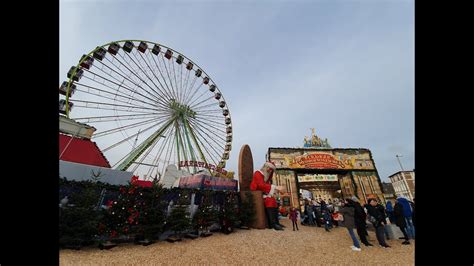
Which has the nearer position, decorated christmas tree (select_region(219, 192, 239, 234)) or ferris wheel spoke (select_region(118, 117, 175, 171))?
decorated christmas tree (select_region(219, 192, 239, 234))

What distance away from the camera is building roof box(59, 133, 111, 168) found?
9.68m

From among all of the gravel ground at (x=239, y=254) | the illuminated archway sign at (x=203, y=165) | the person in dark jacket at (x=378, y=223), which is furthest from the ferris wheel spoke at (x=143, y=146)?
the person in dark jacket at (x=378, y=223)

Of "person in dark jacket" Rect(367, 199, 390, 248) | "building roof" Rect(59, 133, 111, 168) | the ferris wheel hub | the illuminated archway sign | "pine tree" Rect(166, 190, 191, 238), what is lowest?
"person in dark jacket" Rect(367, 199, 390, 248)

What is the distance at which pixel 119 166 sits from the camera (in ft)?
48.2

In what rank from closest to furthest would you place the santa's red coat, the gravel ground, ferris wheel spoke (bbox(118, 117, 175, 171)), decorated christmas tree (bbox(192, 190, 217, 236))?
the gravel ground < decorated christmas tree (bbox(192, 190, 217, 236)) < the santa's red coat < ferris wheel spoke (bbox(118, 117, 175, 171))

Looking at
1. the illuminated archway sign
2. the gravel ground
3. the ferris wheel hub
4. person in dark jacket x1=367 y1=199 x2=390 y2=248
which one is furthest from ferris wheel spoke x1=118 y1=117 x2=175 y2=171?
person in dark jacket x1=367 y1=199 x2=390 y2=248

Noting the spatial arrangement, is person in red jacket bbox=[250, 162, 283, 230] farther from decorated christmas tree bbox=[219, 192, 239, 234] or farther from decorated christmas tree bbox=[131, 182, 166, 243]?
decorated christmas tree bbox=[131, 182, 166, 243]

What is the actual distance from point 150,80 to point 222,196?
12.0 m

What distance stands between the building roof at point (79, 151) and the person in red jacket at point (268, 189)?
8.91 metres

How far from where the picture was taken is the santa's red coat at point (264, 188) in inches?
354

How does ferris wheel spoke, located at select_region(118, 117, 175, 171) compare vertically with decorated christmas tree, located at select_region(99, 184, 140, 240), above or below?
above

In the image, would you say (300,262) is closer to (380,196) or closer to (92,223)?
(92,223)

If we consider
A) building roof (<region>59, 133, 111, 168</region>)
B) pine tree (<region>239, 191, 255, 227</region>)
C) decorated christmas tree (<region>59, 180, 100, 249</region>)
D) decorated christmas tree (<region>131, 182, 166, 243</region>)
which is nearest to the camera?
decorated christmas tree (<region>59, 180, 100, 249</region>)

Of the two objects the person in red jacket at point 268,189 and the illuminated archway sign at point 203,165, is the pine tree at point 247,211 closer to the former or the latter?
the person in red jacket at point 268,189
